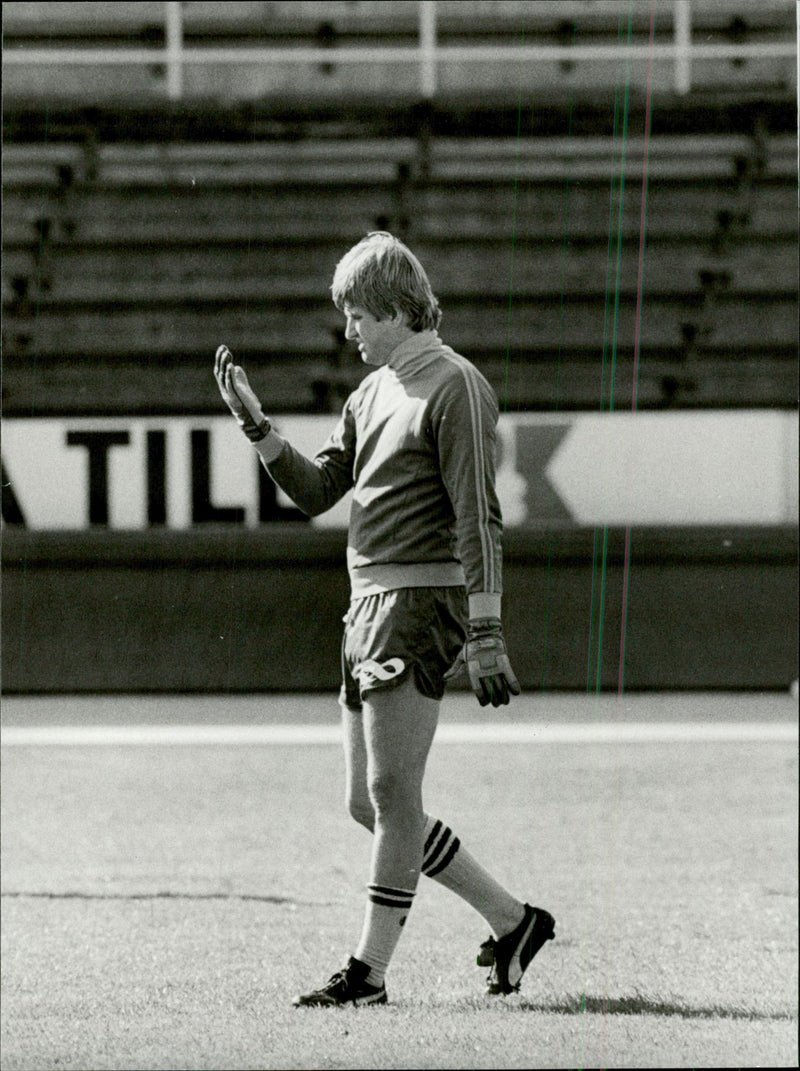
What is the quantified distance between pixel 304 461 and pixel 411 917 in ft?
6.11

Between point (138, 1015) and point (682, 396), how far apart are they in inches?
345

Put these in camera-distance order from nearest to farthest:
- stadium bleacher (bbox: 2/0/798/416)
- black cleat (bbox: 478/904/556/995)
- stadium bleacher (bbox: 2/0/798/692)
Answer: black cleat (bbox: 478/904/556/995) → stadium bleacher (bbox: 2/0/798/692) → stadium bleacher (bbox: 2/0/798/416)

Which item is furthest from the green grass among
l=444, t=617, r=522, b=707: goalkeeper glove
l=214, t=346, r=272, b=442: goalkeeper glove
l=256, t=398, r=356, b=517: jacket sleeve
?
l=214, t=346, r=272, b=442: goalkeeper glove

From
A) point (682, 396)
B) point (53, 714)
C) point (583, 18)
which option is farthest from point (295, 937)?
point (583, 18)

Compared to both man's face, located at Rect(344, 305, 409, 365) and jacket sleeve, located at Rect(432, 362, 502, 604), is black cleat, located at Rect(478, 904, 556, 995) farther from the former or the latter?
man's face, located at Rect(344, 305, 409, 365)

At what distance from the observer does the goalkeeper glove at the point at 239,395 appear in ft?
8.80

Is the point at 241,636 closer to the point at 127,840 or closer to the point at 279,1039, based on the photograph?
the point at 127,840

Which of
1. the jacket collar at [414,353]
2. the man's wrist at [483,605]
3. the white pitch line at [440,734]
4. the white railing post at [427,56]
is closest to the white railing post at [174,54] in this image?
the white railing post at [427,56]

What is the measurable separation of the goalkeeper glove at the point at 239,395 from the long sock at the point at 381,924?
83 centimetres

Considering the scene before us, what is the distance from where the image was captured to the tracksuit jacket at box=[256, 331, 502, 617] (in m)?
2.66

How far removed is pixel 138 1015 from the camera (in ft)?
9.70

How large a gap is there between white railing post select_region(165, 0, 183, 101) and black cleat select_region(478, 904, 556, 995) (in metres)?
9.99

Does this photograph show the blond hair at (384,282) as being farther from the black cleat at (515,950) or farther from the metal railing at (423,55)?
the metal railing at (423,55)

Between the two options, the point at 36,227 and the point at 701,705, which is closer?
the point at 701,705
